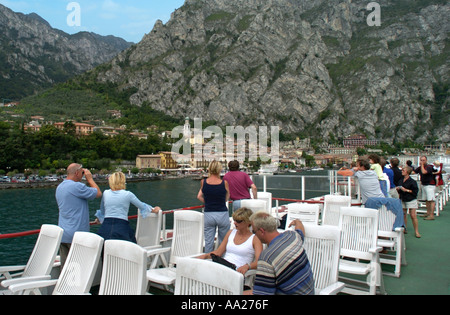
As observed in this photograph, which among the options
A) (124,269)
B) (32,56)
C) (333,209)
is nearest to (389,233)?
(333,209)

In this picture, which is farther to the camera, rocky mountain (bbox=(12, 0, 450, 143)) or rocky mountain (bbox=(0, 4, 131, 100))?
rocky mountain (bbox=(0, 4, 131, 100))

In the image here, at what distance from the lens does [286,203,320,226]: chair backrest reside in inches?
175

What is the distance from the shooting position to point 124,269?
2141 millimetres

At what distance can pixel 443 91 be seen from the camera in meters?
106

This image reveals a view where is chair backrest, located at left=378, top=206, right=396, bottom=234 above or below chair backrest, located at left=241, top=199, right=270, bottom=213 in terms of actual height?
below

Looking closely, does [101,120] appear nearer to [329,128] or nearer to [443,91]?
[329,128]

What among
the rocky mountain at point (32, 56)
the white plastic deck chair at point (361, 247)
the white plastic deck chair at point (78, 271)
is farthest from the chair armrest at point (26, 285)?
the rocky mountain at point (32, 56)

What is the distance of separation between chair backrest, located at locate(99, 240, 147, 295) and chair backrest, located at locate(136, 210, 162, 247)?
1.30 m

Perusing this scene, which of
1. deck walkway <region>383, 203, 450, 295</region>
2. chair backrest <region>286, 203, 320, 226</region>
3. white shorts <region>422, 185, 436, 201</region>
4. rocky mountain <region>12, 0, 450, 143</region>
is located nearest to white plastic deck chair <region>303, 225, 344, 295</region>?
deck walkway <region>383, 203, 450, 295</region>

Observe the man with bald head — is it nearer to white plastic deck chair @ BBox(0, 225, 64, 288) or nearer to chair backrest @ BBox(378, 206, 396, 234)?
white plastic deck chair @ BBox(0, 225, 64, 288)

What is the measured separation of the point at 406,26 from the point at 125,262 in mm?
144557

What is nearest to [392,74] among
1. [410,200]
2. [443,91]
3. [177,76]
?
[443,91]

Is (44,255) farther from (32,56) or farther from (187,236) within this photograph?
(32,56)

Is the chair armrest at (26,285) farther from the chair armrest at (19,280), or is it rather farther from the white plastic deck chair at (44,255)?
the white plastic deck chair at (44,255)
